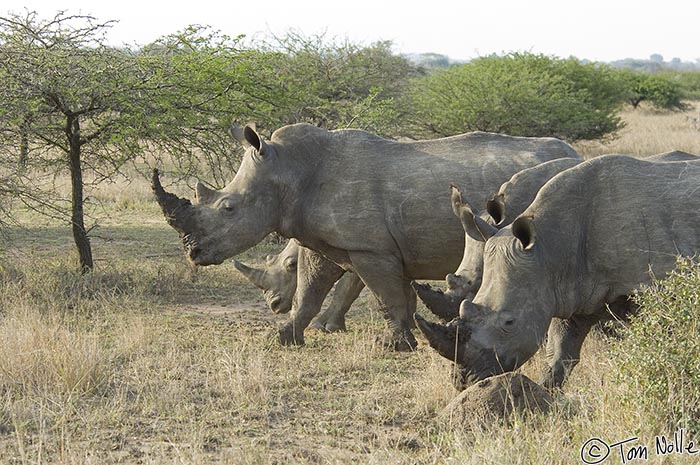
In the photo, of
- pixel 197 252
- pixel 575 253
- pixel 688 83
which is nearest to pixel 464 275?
pixel 575 253

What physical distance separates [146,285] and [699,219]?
21.0 ft

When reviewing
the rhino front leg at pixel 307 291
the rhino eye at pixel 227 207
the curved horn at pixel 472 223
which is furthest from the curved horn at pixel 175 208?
the curved horn at pixel 472 223

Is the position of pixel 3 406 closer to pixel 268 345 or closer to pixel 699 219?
pixel 268 345

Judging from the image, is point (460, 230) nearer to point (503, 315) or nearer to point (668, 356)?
point (503, 315)

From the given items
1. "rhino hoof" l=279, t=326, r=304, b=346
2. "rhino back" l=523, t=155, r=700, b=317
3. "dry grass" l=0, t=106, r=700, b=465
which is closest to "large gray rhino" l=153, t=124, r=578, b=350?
"dry grass" l=0, t=106, r=700, b=465

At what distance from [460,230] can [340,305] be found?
6.27 feet

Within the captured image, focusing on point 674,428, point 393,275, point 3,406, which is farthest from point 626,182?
point 3,406

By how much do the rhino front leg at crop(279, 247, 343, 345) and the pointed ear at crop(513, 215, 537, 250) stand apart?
10.0ft

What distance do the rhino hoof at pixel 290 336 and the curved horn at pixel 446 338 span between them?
316 centimetres

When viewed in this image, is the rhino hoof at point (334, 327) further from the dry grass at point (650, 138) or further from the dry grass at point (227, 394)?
the dry grass at point (650, 138)

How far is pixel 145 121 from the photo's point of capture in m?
11.0

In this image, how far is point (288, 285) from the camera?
10.1 metres

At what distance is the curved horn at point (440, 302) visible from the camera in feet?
21.9

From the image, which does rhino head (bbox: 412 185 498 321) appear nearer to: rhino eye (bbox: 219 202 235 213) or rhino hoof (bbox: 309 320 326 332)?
rhino eye (bbox: 219 202 235 213)
